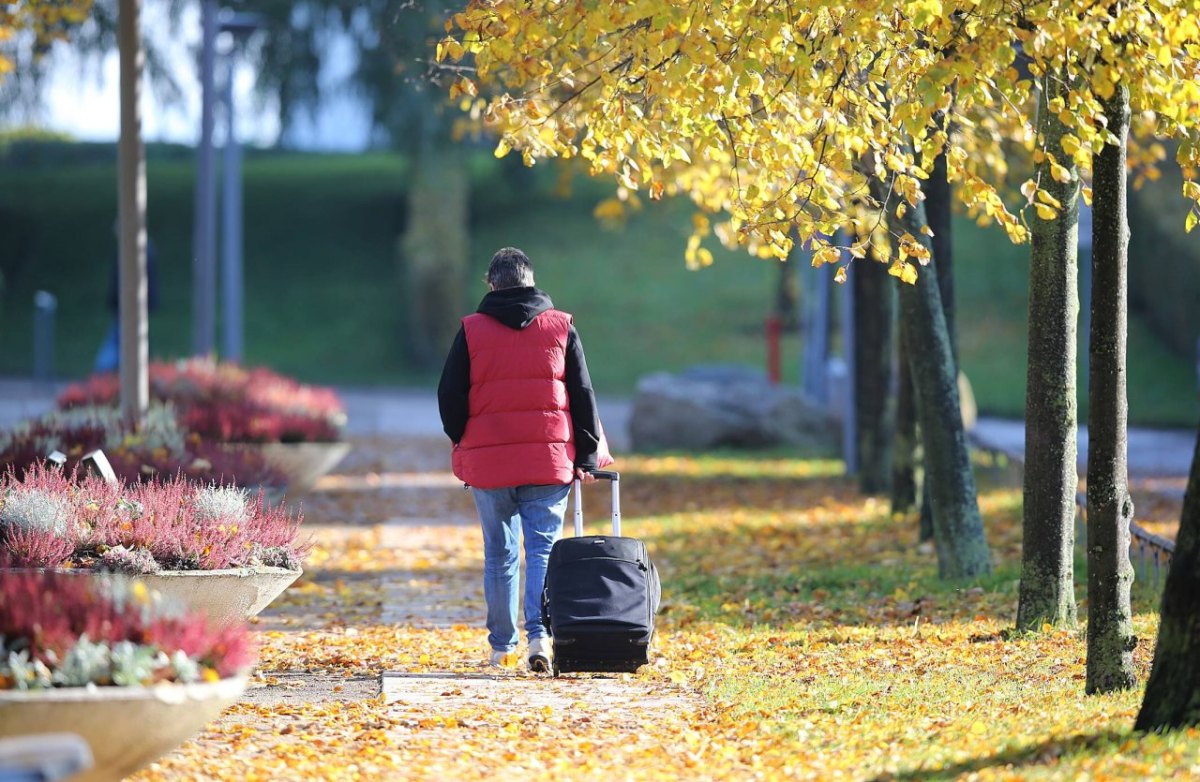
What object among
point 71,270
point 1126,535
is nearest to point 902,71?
point 1126,535

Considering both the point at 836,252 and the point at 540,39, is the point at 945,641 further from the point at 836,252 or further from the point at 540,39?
the point at 540,39

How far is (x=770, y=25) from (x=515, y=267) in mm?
1598

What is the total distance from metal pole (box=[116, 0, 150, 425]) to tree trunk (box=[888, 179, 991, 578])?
4987 millimetres

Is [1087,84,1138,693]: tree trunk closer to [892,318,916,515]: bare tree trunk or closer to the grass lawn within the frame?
the grass lawn

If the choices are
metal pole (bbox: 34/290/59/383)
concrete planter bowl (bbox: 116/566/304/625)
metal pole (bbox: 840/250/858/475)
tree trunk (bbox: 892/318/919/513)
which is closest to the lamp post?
metal pole (bbox: 34/290/59/383)

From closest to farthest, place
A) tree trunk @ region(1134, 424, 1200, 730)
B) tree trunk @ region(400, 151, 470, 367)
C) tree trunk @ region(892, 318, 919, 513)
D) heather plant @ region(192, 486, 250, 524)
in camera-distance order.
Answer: tree trunk @ region(1134, 424, 1200, 730)
heather plant @ region(192, 486, 250, 524)
tree trunk @ region(892, 318, 919, 513)
tree trunk @ region(400, 151, 470, 367)

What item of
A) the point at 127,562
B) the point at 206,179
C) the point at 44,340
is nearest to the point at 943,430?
the point at 127,562

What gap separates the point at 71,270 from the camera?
1731 inches

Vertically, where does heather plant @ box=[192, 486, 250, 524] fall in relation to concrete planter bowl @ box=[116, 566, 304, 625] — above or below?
above

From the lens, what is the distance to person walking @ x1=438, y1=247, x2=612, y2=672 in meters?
7.45

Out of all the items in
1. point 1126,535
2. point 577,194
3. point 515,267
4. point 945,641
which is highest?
point 577,194

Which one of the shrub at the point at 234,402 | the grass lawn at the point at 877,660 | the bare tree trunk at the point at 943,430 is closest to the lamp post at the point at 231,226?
the shrub at the point at 234,402

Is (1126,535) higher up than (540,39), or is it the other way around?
(540,39)

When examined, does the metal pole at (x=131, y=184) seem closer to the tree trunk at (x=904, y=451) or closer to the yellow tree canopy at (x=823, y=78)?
the yellow tree canopy at (x=823, y=78)
